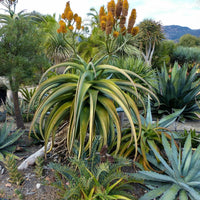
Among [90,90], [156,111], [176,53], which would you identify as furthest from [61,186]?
[176,53]

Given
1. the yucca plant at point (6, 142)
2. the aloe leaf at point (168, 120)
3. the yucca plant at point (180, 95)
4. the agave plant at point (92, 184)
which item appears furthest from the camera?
the yucca plant at point (180, 95)

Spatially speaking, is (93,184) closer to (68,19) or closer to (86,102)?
(86,102)

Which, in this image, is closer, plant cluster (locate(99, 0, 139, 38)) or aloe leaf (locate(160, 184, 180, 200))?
aloe leaf (locate(160, 184, 180, 200))

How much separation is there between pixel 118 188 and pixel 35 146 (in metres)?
1.73

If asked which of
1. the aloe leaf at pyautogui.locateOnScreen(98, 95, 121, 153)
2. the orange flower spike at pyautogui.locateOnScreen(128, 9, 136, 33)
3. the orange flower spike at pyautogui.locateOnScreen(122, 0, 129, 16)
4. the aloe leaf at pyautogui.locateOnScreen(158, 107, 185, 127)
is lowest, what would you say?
the aloe leaf at pyautogui.locateOnScreen(158, 107, 185, 127)

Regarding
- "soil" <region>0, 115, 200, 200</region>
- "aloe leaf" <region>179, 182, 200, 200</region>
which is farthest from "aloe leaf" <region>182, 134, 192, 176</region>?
"soil" <region>0, 115, 200, 200</region>

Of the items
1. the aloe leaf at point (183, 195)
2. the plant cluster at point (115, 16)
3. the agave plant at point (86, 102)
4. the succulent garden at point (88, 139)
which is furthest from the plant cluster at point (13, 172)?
the plant cluster at point (115, 16)

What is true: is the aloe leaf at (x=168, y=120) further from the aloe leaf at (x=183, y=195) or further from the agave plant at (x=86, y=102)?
the aloe leaf at (x=183, y=195)

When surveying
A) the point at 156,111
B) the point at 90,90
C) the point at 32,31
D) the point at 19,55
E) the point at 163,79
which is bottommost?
the point at 156,111

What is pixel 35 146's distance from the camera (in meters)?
3.19

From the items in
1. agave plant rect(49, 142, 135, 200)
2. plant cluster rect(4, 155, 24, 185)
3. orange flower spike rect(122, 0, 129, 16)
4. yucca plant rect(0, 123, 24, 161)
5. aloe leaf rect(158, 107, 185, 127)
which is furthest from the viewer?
aloe leaf rect(158, 107, 185, 127)

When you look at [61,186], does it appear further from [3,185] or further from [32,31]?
[32,31]

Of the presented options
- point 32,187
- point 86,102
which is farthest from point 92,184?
point 86,102

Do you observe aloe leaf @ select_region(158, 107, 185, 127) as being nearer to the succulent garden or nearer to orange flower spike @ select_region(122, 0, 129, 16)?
the succulent garden
